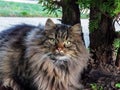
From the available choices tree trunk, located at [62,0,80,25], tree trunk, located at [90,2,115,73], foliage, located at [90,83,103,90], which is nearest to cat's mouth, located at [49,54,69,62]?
foliage, located at [90,83,103,90]

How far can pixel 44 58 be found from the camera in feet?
14.6

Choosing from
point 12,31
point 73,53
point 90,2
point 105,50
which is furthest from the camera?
point 105,50

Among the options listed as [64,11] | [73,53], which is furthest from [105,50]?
[73,53]

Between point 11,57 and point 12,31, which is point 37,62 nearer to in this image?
point 11,57

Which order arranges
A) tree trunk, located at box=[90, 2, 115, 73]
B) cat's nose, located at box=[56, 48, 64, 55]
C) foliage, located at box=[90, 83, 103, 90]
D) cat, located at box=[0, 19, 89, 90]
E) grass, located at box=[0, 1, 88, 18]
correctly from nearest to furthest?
cat's nose, located at box=[56, 48, 64, 55] → cat, located at box=[0, 19, 89, 90] → foliage, located at box=[90, 83, 103, 90] → tree trunk, located at box=[90, 2, 115, 73] → grass, located at box=[0, 1, 88, 18]

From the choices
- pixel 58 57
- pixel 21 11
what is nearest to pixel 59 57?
pixel 58 57

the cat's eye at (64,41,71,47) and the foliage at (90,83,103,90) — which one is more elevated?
the cat's eye at (64,41,71,47)

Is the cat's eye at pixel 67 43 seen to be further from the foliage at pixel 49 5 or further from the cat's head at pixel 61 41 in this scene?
the foliage at pixel 49 5

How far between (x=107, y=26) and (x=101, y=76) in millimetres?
741

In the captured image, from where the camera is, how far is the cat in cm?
440

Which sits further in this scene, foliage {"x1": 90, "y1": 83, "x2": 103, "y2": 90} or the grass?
the grass

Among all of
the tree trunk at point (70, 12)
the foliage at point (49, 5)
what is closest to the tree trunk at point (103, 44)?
the tree trunk at point (70, 12)

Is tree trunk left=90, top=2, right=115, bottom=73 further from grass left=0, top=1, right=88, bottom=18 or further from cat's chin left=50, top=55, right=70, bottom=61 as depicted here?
grass left=0, top=1, right=88, bottom=18

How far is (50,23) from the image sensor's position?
14.7 feet
